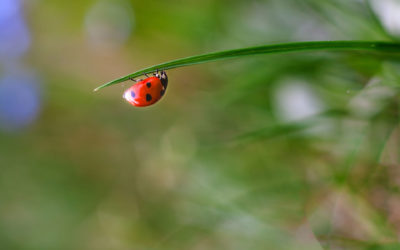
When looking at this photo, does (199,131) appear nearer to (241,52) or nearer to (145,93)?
(145,93)

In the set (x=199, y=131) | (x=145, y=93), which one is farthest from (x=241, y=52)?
(x=199, y=131)

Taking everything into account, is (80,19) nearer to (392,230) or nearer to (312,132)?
(312,132)

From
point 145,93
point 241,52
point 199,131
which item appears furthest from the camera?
point 199,131

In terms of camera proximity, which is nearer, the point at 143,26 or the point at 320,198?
the point at 320,198

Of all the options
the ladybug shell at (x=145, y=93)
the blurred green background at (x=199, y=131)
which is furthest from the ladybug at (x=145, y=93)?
the blurred green background at (x=199, y=131)

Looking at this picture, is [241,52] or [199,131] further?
[199,131]

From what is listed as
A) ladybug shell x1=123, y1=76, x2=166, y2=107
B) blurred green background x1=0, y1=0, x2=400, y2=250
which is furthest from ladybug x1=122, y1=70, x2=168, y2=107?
blurred green background x1=0, y1=0, x2=400, y2=250

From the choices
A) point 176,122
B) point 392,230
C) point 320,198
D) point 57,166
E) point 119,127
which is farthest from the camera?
point 57,166

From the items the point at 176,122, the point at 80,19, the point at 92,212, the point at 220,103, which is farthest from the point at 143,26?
the point at 92,212
